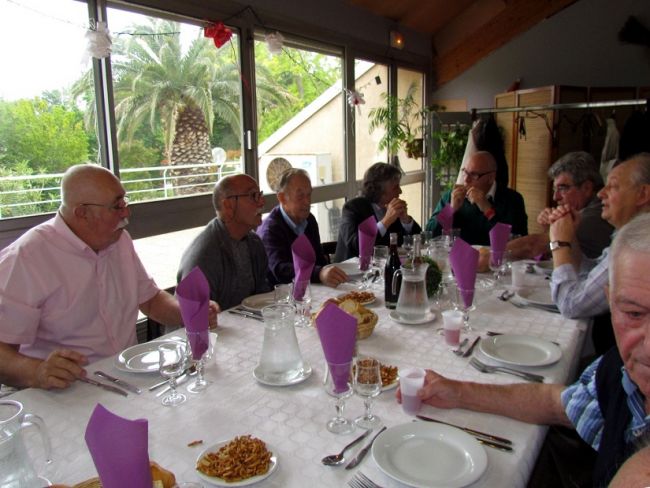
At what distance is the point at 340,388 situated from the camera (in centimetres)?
117

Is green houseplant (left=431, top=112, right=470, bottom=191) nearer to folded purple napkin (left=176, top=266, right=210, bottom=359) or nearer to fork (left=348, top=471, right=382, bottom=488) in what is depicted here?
folded purple napkin (left=176, top=266, right=210, bottom=359)

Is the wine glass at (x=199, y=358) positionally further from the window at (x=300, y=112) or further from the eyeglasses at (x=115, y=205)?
the window at (x=300, y=112)

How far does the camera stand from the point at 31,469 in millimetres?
940

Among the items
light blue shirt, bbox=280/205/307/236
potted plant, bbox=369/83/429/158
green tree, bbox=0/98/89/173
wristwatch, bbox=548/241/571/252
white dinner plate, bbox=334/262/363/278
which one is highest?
potted plant, bbox=369/83/429/158

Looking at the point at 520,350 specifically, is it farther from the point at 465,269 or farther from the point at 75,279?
the point at 75,279

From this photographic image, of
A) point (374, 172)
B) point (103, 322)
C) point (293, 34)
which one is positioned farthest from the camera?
point (293, 34)

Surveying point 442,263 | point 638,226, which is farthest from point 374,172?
point 638,226

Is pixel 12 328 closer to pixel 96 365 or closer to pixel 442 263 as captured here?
pixel 96 365

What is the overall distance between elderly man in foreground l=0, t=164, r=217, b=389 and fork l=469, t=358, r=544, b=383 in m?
0.89

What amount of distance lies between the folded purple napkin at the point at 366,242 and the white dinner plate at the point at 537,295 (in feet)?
2.26

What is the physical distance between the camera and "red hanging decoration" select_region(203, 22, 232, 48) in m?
3.30

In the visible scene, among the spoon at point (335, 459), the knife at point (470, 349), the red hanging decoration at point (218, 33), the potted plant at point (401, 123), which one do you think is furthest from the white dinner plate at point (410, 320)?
the potted plant at point (401, 123)

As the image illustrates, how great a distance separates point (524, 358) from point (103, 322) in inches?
57.1

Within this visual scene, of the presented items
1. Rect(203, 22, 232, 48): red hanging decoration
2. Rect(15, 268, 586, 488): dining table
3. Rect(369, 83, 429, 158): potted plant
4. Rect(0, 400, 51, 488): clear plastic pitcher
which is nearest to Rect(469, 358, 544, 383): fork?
Rect(15, 268, 586, 488): dining table
